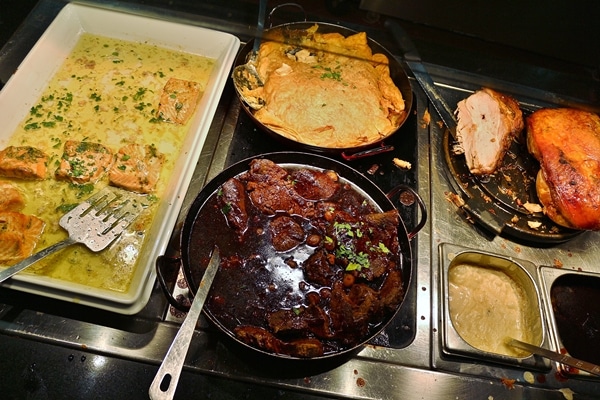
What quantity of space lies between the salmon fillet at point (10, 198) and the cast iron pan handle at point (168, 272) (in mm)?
943

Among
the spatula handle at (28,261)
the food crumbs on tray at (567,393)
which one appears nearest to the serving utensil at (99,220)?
the spatula handle at (28,261)

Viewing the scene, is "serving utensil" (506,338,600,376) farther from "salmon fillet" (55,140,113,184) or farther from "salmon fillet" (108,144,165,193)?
"salmon fillet" (55,140,113,184)

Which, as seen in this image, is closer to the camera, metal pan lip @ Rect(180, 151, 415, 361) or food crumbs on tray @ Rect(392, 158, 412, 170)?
metal pan lip @ Rect(180, 151, 415, 361)

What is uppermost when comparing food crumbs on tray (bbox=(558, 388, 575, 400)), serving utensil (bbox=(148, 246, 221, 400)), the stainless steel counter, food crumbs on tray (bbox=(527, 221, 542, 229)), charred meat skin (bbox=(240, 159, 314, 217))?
food crumbs on tray (bbox=(527, 221, 542, 229))

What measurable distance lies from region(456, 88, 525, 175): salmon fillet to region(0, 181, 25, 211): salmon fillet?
9.33ft

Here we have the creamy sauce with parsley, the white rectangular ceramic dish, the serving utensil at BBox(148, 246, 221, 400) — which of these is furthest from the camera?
the creamy sauce with parsley

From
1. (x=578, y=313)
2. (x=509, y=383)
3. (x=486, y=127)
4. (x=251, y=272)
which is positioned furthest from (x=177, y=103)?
(x=578, y=313)

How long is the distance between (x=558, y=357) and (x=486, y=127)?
158 cm

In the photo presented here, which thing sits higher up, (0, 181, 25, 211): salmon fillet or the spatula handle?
the spatula handle

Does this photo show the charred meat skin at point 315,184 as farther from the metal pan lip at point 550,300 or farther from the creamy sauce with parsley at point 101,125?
the metal pan lip at point 550,300

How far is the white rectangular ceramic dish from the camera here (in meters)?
2.10

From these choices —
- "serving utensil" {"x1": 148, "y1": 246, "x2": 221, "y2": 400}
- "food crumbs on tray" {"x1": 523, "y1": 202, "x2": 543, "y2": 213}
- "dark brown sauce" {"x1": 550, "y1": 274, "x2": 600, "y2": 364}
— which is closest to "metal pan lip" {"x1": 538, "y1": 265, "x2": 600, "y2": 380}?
"dark brown sauce" {"x1": 550, "y1": 274, "x2": 600, "y2": 364}

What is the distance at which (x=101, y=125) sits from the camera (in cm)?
287

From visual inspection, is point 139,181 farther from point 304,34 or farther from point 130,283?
point 304,34
